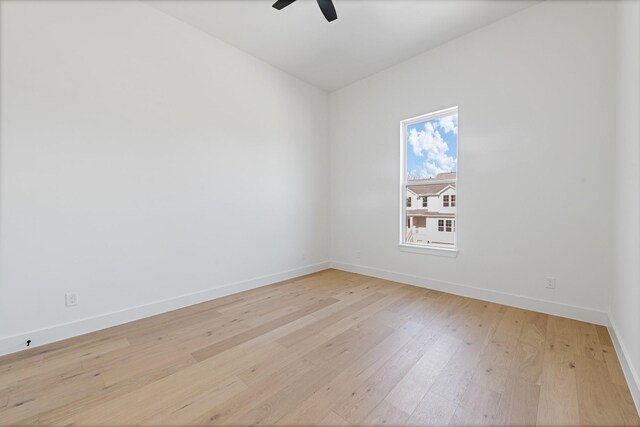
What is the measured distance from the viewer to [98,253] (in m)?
2.38

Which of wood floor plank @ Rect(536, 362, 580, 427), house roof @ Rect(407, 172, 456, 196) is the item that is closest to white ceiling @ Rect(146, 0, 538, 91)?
house roof @ Rect(407, 172, 456, 196)

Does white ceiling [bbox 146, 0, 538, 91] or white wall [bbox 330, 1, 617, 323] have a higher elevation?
white ceiling [bbox 146, 0, 538, 91]

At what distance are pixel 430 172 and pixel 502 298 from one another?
173 cm

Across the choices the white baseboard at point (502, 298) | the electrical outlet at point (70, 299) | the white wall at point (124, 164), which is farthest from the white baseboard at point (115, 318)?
the white baseboard at point (502, 298)

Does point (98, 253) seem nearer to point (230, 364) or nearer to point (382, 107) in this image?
point (230, 364)

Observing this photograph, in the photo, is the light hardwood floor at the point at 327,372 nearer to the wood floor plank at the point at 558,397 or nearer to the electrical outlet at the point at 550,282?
the wood floor plank at the point at 558,397

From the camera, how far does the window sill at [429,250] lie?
328 cm

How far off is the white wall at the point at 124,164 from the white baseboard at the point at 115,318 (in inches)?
0.5

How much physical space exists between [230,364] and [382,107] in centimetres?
378

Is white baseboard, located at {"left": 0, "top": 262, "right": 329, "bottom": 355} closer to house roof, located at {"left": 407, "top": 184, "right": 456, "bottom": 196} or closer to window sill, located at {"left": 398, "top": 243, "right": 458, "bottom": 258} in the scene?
window sill, located at {"left": 398, "top": 243, "right": 458, "bottom": 258}

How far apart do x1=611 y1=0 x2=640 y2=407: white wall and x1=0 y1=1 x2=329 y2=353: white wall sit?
11.3ft

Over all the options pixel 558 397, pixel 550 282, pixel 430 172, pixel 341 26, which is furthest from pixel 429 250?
pixel 341 26

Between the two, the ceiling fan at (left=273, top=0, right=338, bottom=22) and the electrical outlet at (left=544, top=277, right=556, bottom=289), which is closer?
the ceiling fan at (left=273, top=0, right=338, bottom=22)

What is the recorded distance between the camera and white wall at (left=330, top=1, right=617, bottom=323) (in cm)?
239
